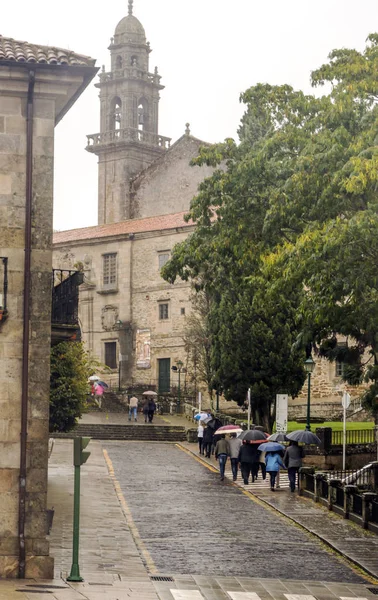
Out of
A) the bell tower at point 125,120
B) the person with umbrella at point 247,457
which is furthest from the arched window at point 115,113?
the person with umbrella at point 247,457

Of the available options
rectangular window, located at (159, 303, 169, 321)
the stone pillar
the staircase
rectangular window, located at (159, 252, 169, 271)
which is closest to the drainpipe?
the stone pillar

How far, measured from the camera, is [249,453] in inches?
1312

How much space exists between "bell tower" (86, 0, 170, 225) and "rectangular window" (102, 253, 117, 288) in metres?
8.47

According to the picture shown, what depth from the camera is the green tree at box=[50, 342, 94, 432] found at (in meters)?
32.2

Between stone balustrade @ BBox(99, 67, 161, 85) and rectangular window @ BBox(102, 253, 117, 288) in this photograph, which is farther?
stone balustrade @ BBox(99, 67, 161, 85)

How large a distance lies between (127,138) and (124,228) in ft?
37.5

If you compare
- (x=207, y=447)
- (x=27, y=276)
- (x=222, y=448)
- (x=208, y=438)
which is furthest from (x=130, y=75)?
(x=27, y=276)

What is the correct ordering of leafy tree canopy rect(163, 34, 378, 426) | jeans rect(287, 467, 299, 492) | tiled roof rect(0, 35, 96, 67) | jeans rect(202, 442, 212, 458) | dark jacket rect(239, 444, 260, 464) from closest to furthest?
tiled roof rect(0, 35, 96, 67)
leafy tree canopy rect(163, 34, 378, 426)
jeans rect(287, 467, 299, 492)
dark jacket rect(239, 444, 260, 464)
jeans rect(202, 442, 212, 458)

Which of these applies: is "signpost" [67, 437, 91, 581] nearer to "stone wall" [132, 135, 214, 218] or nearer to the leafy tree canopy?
the leafy tree canopy

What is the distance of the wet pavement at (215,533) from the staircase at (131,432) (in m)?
15.1

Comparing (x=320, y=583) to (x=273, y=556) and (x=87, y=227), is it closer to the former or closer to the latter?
(x=273, y=556)

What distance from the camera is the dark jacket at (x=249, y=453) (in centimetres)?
3319

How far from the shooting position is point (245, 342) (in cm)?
4912

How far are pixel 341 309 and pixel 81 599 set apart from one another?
Answer: 12170mm
